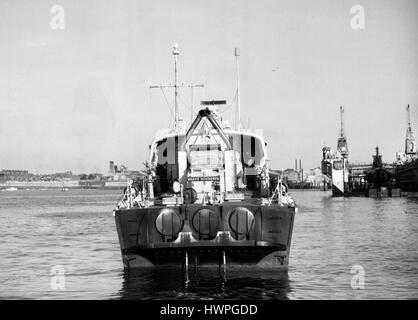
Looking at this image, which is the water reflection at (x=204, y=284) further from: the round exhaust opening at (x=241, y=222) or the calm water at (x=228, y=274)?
the round exhaust opening at (x=241, y=222)

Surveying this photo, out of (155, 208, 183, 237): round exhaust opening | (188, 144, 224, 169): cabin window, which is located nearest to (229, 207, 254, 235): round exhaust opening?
(155, 208, 183, 237): round exhaust opening

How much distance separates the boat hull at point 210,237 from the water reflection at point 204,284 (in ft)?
1.31

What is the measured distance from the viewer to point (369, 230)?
136 ft

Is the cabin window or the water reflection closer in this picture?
the water reflection

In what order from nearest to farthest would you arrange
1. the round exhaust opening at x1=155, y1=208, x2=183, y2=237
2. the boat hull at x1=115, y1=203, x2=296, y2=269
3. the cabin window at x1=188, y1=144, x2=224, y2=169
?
the boat hull at x1=115, y1=203, x2=296, y2=269 < the round exhaust opening at x1=155, y1=208, x2=183, y2=237 < the cabin window at x1=188, y1=144, x2=224, y2=169

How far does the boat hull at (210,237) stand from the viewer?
60.8ft

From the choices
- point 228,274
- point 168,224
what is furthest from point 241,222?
point 168,224

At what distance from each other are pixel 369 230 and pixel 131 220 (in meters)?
26.1

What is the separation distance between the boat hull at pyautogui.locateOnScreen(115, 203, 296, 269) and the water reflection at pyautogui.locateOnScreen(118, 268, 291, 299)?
40 centimetres

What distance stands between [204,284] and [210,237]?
153 cm

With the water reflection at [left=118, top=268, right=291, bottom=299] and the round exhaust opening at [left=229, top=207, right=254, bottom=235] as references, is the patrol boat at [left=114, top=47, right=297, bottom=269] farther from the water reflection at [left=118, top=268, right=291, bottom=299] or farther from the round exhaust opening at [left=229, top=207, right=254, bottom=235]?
the water reflection at [left=118, top=268, right=291, bottom=299]

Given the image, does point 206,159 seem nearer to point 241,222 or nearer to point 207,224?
point 207,224

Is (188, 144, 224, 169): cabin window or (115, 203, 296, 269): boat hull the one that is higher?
(188, 144, 224, 169): cabin window

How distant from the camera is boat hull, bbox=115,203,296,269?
730 inches
